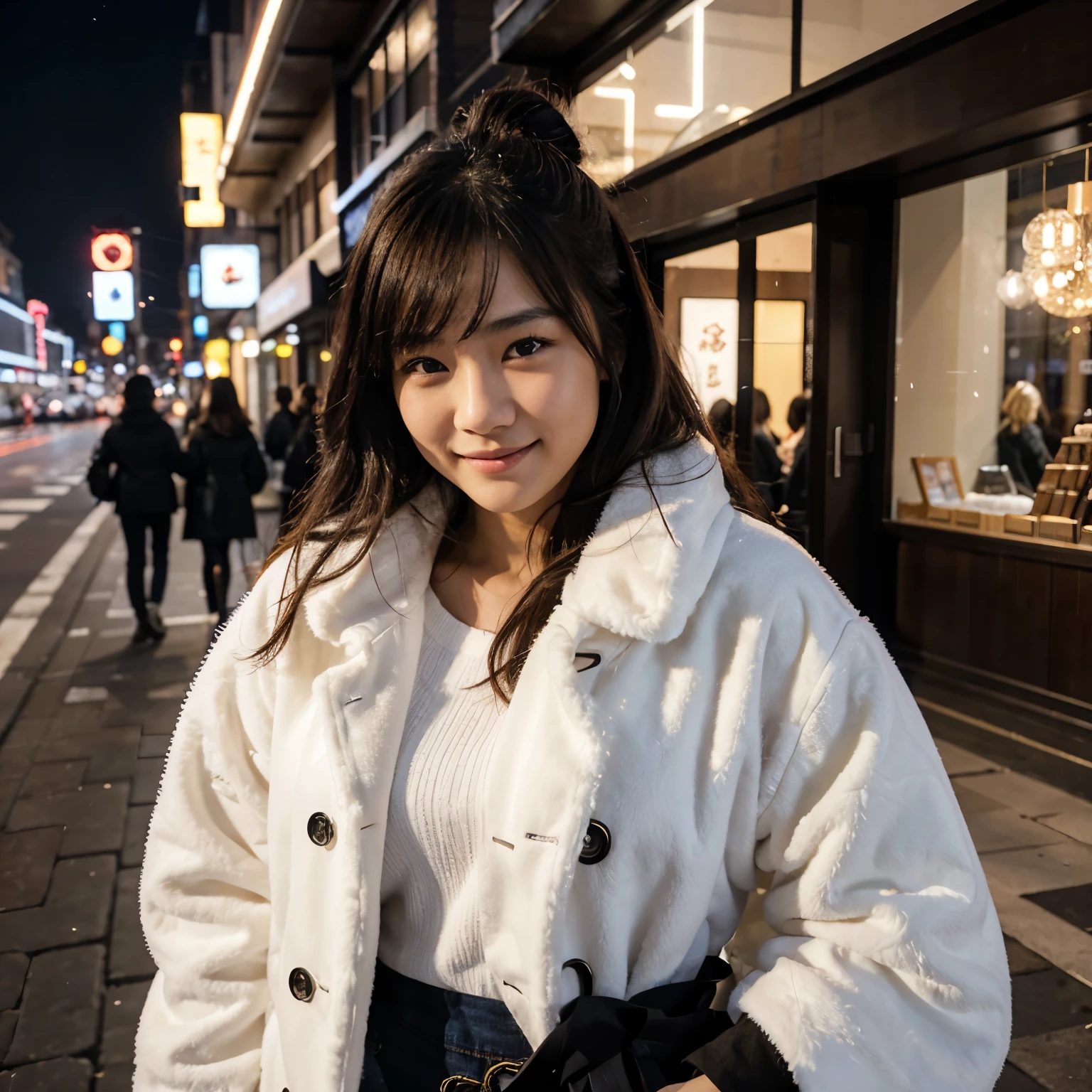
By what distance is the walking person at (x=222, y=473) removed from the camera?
8.12 meters

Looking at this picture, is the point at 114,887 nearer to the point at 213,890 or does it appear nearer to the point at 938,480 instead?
the point at 213,890

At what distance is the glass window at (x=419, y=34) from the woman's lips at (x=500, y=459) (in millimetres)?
12841

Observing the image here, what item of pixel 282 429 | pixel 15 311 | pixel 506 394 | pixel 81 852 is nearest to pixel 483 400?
pixel 506 394

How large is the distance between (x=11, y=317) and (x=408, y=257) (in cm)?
12928

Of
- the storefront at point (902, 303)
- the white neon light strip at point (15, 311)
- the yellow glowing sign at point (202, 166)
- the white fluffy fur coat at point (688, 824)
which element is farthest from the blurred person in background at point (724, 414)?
the white neon light strip at point (15, 311)

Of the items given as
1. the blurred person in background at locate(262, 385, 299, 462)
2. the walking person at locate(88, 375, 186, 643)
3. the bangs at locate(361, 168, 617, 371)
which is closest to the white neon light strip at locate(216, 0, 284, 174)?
the blurred person in background at locate(262, 385, 299, 462)

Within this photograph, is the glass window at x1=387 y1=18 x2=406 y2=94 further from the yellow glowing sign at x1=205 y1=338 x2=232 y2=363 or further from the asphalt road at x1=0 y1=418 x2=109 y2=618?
the yellow glowing sign at x1=205 y1=338 x2=232 y2=363

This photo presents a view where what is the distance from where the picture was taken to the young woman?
1.21 metres

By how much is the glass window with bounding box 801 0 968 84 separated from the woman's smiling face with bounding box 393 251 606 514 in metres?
4.79

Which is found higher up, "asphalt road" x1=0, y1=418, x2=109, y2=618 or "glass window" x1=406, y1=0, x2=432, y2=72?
"glass window" x1=406, y1=0, x2=432, y2=72

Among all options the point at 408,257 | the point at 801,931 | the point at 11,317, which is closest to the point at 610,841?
the point at 801,931

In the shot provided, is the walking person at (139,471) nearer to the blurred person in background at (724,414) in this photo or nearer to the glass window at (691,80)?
the glass window at (691,80)

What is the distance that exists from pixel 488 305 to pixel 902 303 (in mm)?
6023

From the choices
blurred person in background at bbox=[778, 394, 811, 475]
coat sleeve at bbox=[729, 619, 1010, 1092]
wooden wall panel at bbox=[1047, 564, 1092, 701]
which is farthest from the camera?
blurred person in background at bbox=[778, 394, 811, 475]
